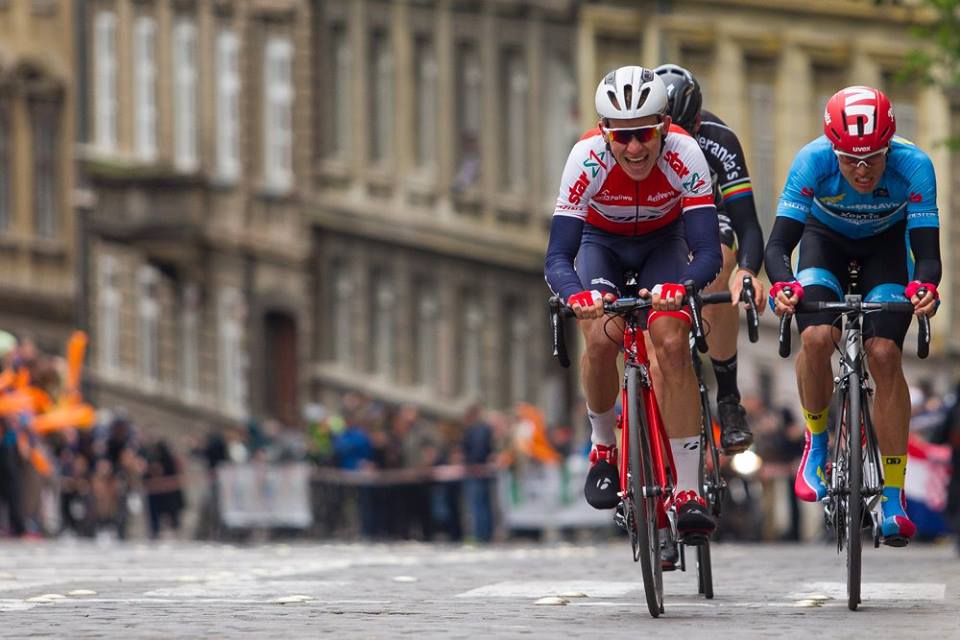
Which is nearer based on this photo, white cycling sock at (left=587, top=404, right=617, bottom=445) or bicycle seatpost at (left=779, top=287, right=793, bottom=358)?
bicycle seatpost at (left=779, top=287, right=793, bottom=358)

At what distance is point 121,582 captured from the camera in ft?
51.5

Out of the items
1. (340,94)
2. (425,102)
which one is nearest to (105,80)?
(340,94)

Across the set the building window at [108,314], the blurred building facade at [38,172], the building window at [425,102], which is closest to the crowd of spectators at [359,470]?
the building window at [425,102]

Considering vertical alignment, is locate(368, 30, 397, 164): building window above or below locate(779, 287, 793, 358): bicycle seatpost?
above

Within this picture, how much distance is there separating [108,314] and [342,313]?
10.2 metres

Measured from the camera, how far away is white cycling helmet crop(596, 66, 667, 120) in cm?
1298

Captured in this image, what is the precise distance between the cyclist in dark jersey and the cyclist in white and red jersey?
0.85m

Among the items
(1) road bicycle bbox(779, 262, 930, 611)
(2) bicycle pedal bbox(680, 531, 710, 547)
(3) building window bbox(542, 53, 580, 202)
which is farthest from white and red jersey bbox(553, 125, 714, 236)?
(3) building window bbox(542, 53, 580, 202)

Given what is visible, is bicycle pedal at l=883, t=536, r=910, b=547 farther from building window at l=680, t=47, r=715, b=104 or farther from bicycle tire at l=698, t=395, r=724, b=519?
building window at l=680, t=47, r=715, b=104

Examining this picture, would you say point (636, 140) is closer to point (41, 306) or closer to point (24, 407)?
point (24, 407)

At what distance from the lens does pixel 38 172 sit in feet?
219

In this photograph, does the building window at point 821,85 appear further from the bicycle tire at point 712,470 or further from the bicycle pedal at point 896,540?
the bicycle pedal at point 896,540

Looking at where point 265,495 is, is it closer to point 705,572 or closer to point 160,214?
point 160,214

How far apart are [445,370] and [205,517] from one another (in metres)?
9.39
